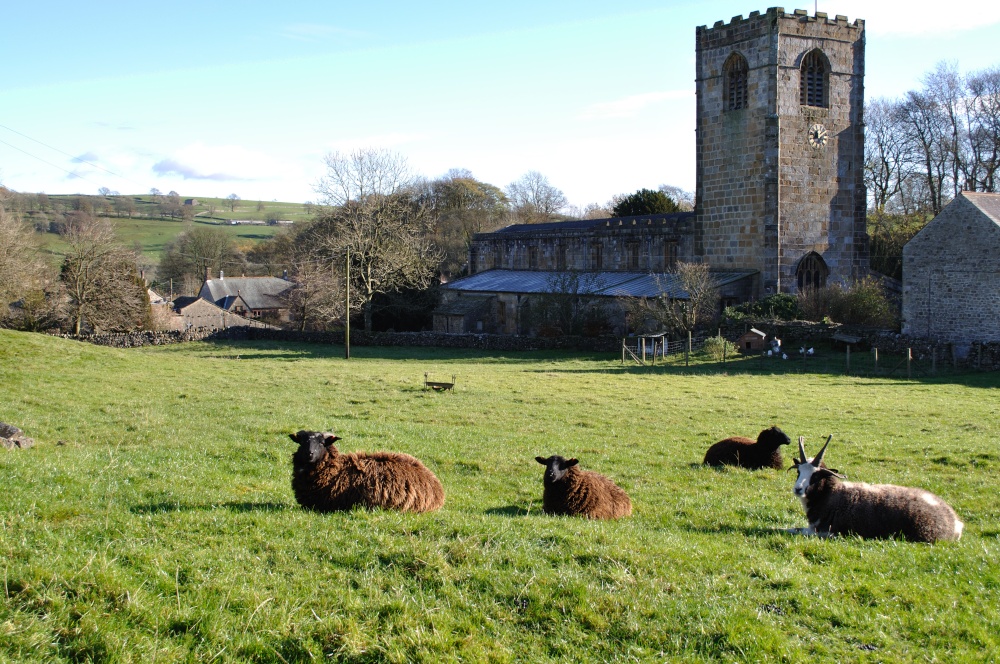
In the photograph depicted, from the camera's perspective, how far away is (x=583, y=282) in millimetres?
52688

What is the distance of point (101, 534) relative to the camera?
7.55 meters

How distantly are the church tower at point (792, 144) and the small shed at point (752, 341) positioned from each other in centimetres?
785

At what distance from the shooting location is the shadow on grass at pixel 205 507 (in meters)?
8.80

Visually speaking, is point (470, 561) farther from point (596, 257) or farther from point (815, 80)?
point (596, 257)

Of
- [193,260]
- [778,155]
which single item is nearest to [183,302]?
[193,260]

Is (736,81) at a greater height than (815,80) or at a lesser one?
greater

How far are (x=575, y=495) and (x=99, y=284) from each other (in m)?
51.4

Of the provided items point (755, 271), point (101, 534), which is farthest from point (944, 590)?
point (755, 271)

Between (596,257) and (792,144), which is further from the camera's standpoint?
(596,257)

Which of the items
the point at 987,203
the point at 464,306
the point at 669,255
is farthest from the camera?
the point at 464,306

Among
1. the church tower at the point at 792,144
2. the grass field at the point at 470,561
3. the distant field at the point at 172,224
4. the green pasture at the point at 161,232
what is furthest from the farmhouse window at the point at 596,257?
the green pasture at the point at 161,232

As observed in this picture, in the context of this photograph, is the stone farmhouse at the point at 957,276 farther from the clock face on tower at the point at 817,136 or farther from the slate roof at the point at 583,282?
the clock face on tower at the point at 817,136

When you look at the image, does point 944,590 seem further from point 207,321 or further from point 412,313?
point 207,321

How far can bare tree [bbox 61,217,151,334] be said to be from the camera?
171 ft
